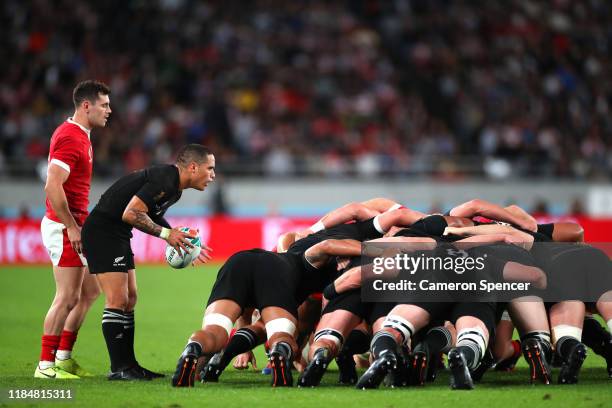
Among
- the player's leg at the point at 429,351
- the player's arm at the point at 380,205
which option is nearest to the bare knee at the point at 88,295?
the player's arm at the point at 380,205

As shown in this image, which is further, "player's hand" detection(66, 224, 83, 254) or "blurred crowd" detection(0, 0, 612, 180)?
"blurred crowd" detection(0, 0, 612, 180)

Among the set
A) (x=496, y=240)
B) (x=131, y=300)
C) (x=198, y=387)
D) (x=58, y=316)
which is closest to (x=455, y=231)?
(x=496, y=240)

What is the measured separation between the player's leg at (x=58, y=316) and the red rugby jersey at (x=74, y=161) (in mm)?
468

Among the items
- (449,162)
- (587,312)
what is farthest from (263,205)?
(587,312)

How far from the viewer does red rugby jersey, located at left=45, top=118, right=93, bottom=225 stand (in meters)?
8.34


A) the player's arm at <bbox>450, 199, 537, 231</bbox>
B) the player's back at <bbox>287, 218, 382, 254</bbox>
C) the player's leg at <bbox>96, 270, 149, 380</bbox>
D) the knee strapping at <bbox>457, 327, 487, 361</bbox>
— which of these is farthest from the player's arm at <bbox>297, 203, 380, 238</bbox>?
the knee strapping at <bbox>457, 327, 487, 361</bbox>

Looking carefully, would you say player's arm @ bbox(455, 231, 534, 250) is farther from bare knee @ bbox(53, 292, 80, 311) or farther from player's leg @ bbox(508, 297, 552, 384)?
bare knee @ bbox(53, 292, 80, 311)

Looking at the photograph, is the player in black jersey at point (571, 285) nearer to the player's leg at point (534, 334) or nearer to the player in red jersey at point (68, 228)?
the player's leg at point (534, 334)

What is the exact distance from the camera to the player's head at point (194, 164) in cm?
815

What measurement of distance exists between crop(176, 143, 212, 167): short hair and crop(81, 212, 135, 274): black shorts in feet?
2.39

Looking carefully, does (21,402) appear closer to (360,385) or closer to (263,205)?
(360,385)

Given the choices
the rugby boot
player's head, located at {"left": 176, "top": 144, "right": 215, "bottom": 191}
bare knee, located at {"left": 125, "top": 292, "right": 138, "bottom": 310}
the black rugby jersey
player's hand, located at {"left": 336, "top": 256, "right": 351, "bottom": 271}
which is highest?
player's head, located at {"left": 176, "top": 144, "right": 215, "bottom": 191}

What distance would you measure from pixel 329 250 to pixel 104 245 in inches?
71.0

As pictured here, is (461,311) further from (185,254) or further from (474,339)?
(185,254)
